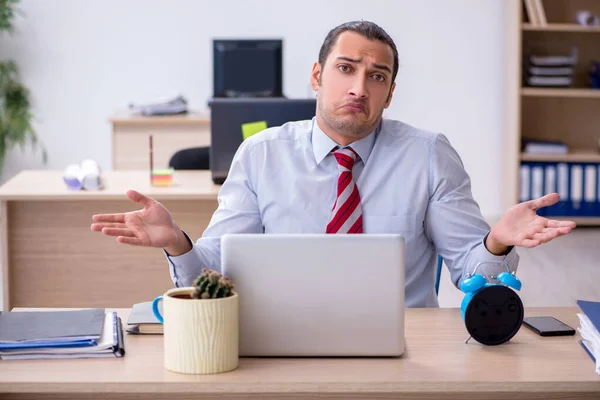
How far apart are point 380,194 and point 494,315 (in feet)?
1.84

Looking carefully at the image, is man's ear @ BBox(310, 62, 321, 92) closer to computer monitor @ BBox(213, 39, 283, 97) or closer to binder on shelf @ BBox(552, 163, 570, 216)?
computer monitor @ BBox(213, 39, 283, 97)

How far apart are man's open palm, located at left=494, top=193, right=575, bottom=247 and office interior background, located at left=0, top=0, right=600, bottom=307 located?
15.3 feet

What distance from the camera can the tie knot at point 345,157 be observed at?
200 cm

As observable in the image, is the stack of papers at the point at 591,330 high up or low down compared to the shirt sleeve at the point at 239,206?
down

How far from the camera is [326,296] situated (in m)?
1.38

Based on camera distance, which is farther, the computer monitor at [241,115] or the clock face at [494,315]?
the computer monitor at [241,115]

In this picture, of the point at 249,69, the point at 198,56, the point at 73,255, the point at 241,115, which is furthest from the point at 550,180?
the point at 73,255

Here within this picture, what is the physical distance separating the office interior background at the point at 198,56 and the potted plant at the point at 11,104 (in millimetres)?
143

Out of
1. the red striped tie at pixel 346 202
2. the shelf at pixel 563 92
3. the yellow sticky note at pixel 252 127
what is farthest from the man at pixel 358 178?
the shelf at pixel 563 92

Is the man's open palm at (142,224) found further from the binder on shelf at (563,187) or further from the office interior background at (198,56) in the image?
the binder on shelf at (563,187)

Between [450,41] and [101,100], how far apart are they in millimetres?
2583

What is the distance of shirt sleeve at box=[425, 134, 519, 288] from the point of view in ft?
6.40

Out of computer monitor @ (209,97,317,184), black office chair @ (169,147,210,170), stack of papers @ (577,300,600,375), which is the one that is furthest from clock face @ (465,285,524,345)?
black office chair @ (169,147,210,170)

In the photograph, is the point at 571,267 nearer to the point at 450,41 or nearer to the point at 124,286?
the point at 450,41
